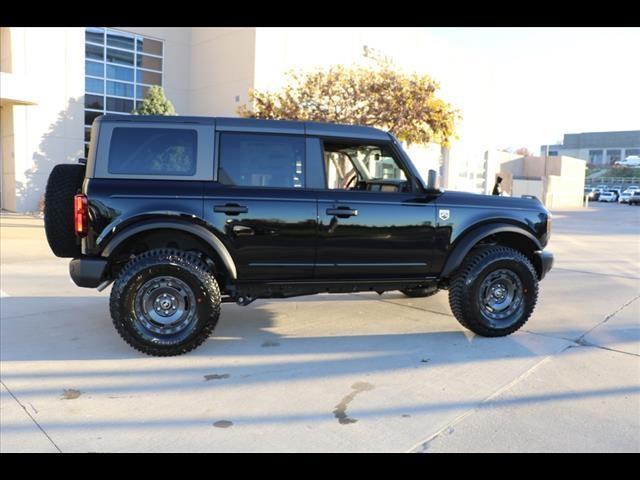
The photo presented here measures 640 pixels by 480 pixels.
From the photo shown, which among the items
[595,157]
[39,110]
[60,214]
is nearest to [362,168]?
[60,214]

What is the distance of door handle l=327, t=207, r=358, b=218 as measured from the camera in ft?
15.5

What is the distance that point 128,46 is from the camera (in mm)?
19875

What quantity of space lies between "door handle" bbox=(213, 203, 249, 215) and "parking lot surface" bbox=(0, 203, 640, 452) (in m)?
1.23

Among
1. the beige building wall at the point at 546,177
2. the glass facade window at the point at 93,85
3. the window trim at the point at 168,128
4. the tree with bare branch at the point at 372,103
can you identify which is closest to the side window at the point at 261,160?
the window trim at the point at 168,128

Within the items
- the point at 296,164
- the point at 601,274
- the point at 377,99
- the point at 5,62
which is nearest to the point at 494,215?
the point at 296,164

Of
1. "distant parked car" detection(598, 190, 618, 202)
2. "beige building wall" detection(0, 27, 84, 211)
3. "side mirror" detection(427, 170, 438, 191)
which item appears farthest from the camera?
"distant parked car" detection(598, 190, 618, 202)

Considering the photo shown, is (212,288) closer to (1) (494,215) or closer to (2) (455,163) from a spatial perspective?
(1) (494,215)

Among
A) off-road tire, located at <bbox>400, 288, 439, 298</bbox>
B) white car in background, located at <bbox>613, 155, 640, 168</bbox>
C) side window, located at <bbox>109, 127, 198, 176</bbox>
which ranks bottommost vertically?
off-road tire, located at <bbox>400, 288, 439, 298</bbox>

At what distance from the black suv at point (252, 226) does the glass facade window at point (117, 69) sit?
15.9 metres

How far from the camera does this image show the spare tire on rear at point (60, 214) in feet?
15.2

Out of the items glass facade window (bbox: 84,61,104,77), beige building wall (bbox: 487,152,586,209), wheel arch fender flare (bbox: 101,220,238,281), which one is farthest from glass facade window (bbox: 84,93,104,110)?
beige building wall (bbox: 487,152,586,209)

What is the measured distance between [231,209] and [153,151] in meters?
0.85

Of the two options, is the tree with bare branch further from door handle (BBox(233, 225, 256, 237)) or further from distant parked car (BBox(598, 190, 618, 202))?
distant parked car (BBox(598, 190, 618, 202))

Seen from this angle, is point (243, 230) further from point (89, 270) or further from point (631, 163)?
point (631, 163)
